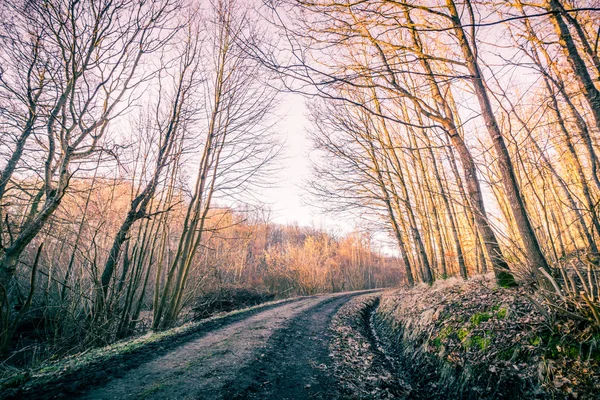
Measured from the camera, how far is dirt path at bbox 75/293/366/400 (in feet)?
8.05

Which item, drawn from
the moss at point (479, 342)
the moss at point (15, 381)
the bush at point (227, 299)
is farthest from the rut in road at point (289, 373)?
the bush at point (227, 299)

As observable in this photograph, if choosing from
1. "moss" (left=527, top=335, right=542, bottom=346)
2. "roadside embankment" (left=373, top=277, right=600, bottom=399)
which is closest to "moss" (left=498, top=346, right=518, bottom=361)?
"roadside embankment" (left=373, top=277, right=600, bottom=399)

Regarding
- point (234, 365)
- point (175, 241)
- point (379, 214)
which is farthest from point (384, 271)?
point (234, 365)

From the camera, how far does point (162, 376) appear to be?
9.04ft

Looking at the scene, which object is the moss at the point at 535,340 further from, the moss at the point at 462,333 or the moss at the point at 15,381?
the moss at the point at 15,381

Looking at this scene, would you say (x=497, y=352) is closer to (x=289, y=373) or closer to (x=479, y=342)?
(x=479, y=342)

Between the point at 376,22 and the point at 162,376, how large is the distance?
4889mm

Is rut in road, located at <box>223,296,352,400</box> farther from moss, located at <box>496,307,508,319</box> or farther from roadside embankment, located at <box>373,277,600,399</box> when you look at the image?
moss, located at <box>496,307,508,319</box>

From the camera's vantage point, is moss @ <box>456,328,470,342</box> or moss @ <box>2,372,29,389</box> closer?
moss @ <box>2,372,29,389</box>

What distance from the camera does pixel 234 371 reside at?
116 inches

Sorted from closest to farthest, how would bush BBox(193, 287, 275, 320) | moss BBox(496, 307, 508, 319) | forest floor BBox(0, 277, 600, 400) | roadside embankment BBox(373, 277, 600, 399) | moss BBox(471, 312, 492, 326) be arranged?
roadside embankment BBox(373, 277, 600, 399) < forest floor BBox(0, 277, 600, 400) < moss BBox(496, 307, 508, 319) < moss BBox(471, 312, 492, 326) < bush BBox(193, 287, 275, 320)

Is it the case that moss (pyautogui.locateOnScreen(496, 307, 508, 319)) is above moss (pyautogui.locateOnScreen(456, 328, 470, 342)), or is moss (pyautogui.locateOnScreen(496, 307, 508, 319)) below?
above

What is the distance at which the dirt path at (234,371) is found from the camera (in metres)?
2.45

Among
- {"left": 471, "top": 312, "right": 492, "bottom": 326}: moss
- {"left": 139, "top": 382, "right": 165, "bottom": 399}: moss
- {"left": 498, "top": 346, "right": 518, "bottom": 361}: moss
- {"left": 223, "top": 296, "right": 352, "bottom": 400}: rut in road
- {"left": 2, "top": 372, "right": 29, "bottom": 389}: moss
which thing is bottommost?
{"left": 223, "top": 296, "right": 352, "bottom": 400}: rut in road
